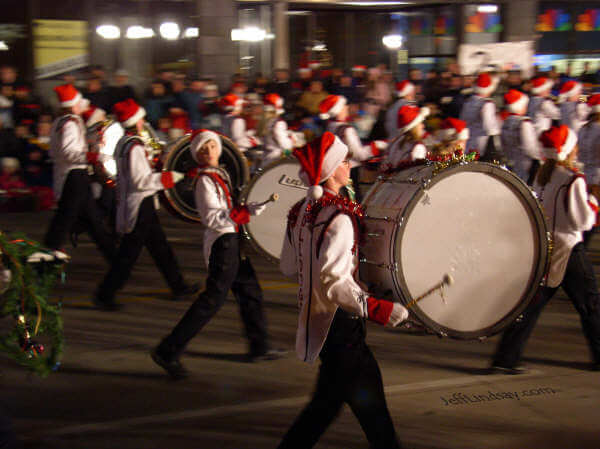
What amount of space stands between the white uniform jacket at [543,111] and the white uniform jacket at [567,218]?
24.1 feet

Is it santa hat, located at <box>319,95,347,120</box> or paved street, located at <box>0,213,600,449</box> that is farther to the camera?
santa hat, located at <box>319,95,347,120</box>

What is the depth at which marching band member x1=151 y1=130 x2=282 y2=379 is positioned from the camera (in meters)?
5.45

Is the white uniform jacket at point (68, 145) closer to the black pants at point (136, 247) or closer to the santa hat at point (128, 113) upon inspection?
the santa hat at point (128, 113)

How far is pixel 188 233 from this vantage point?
10961 millimetres

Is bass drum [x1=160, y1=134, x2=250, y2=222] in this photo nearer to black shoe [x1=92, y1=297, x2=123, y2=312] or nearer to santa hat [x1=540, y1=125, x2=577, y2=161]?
black shoe [x1=92, y1=297, x2=123, y2=312]

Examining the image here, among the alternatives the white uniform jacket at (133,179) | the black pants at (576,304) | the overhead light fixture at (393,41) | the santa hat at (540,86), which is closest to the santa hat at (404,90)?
the santa hat at (540,86)

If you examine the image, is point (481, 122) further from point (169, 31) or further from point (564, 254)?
point (169, 31)

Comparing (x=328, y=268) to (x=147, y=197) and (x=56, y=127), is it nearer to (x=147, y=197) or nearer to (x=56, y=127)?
(x=147, y=197)

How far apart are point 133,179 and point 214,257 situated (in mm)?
1671

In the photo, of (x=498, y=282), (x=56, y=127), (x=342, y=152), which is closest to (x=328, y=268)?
(x=342, y=152)

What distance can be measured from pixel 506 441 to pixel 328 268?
170 centimetres

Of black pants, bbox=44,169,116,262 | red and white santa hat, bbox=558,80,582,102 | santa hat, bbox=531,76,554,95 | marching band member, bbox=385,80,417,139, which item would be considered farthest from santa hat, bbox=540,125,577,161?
santa hat, bbox=531,76,554,95

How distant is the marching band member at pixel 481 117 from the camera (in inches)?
454

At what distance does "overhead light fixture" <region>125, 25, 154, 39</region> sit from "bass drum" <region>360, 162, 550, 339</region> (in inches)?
556
